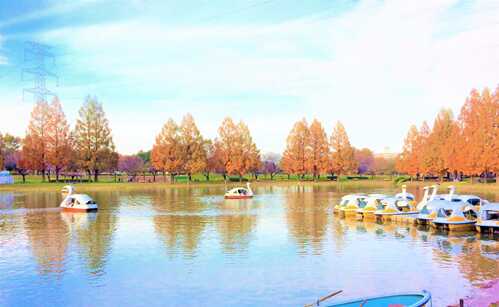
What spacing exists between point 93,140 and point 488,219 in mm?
80544

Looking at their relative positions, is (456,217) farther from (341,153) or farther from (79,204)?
(341,153)

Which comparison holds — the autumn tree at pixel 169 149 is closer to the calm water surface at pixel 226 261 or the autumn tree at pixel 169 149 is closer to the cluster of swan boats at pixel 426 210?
the cluster of swan boats at pixel 426 210

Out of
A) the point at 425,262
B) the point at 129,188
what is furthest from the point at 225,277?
the point at 129,188

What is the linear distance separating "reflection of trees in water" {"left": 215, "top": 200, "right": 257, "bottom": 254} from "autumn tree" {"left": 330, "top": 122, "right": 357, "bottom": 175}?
6293cm

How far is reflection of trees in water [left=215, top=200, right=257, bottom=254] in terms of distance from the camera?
1107 inches

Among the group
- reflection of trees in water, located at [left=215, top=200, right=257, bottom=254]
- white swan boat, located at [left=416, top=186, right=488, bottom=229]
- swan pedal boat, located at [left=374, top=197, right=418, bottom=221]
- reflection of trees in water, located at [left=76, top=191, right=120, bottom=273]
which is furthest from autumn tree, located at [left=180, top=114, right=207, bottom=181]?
white swan boat, located at [left=416, top=186, right=488, bottom=229]

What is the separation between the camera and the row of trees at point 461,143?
79875 millimetres

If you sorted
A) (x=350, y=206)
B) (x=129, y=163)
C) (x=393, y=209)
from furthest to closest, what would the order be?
(x=129, y=163) < (x=350, y=206) < (x=393, y=209)

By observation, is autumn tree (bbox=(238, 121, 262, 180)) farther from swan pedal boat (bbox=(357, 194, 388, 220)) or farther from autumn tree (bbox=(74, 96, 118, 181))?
swan pedal boat (bbox=(357, 194, 388, 220))

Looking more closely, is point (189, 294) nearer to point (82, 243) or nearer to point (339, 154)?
point (82, 243)

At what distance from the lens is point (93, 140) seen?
97.2 metres

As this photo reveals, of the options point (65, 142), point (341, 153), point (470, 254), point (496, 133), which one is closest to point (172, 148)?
point (65, 142)

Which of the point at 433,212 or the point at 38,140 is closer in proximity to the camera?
the point at 433,212

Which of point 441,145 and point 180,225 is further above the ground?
point 441,145
